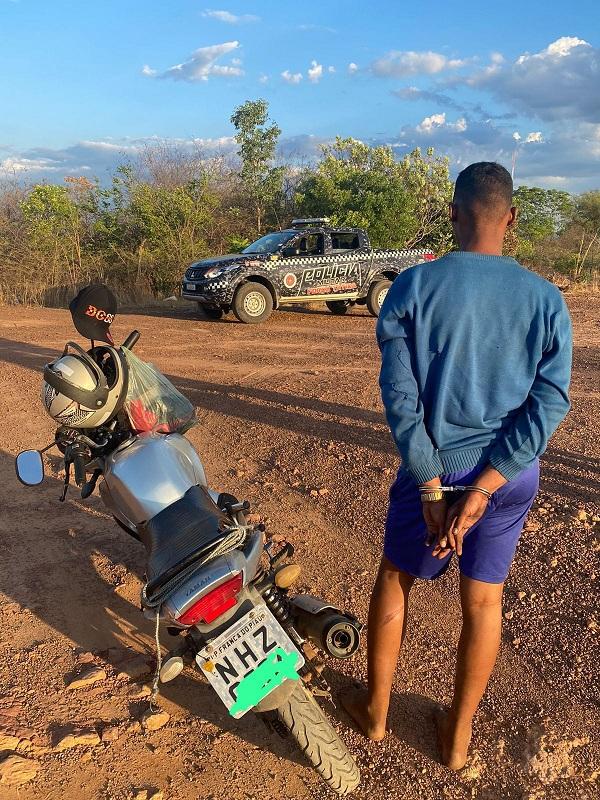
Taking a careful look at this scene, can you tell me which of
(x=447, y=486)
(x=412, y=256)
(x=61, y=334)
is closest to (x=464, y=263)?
(x=447, y=486)

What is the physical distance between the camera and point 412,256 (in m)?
14.4

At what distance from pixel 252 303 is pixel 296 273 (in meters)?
1.13

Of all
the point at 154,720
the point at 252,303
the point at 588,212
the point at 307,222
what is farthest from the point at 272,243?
the point at 588,212

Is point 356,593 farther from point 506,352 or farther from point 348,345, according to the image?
point 348,345

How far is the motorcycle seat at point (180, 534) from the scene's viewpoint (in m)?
2.15

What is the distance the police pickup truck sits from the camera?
12.5m

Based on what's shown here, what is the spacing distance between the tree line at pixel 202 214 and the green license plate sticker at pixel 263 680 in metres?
15.5

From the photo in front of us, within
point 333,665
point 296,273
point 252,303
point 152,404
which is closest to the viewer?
point 152,404

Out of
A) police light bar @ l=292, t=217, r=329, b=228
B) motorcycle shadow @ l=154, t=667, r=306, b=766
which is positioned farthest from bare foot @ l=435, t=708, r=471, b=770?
police light bar @ l=292, t=217, r=329, b=228

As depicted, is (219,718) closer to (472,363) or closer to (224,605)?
(224,605)

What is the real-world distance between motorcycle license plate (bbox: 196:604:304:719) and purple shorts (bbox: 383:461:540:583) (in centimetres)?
56

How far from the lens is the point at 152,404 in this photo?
287 centimetres

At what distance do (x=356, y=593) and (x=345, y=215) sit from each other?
1646 cm

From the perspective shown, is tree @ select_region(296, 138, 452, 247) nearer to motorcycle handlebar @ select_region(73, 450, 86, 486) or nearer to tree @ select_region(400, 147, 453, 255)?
tree @ select_region(400, 147, 453, 255)
